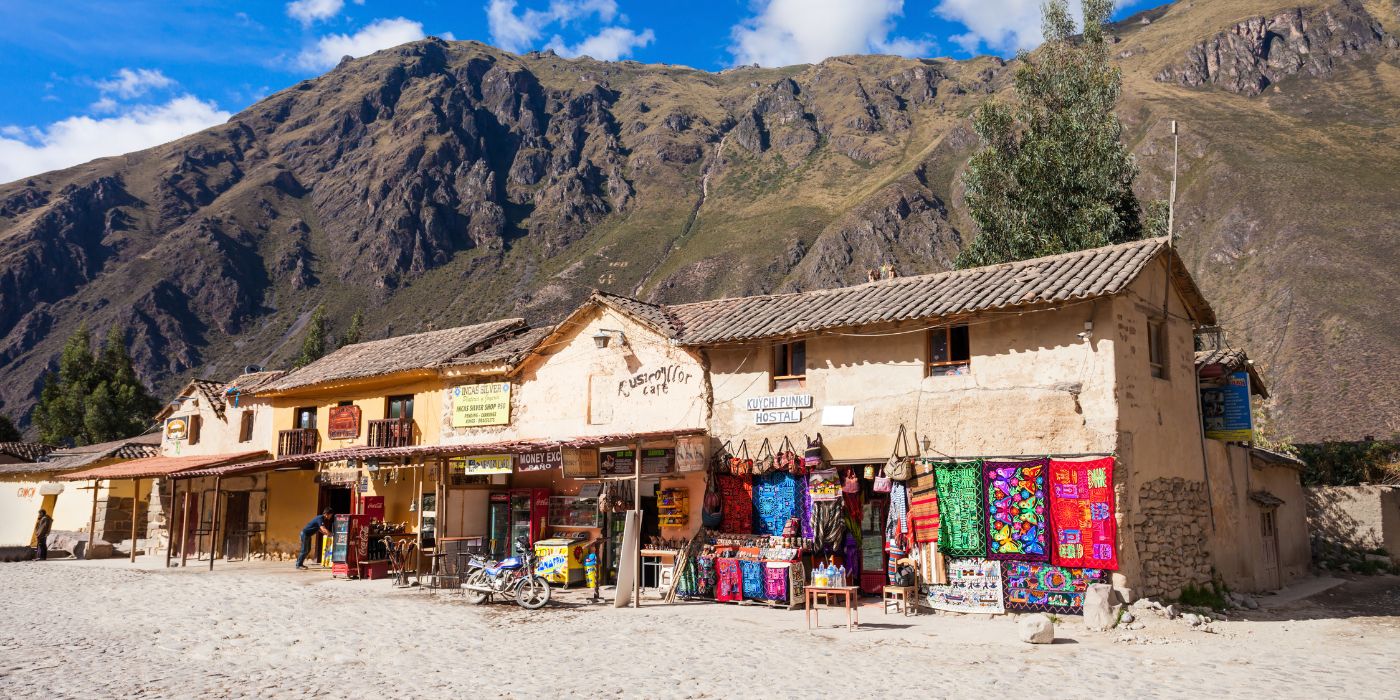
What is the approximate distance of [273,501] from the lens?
90.1 feet

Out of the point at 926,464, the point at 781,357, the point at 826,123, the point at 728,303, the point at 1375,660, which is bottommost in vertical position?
the point at 1375,660

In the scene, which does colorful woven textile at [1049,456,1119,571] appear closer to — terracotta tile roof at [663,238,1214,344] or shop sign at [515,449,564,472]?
terracotta tile roof at [663,238,1214,344]

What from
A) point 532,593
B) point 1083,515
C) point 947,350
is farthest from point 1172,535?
point 532,593

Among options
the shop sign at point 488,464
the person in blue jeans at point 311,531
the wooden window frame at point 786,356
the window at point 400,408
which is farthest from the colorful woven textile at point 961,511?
the person in blue jeans at point 311,531

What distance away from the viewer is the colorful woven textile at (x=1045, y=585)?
44.4 feet

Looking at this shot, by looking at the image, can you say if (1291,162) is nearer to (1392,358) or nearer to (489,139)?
(1392,358)

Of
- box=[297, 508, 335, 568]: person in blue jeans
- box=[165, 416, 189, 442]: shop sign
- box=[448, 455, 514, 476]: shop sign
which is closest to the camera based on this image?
box=[448, 455, 514, 476]: shop sign

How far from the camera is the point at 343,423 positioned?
26.3 m

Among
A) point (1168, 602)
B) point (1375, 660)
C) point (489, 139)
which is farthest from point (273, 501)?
point (489, 139)

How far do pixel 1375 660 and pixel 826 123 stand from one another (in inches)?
5346

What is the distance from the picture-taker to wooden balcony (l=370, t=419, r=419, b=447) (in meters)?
24.5

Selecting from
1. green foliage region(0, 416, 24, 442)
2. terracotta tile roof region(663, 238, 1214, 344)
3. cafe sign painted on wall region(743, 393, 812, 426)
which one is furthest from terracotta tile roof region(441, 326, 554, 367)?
green foliage region(0, 416, 24, 442)

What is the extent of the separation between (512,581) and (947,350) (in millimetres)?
8684

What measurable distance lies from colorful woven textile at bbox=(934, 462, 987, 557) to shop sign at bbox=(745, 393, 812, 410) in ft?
9.62
